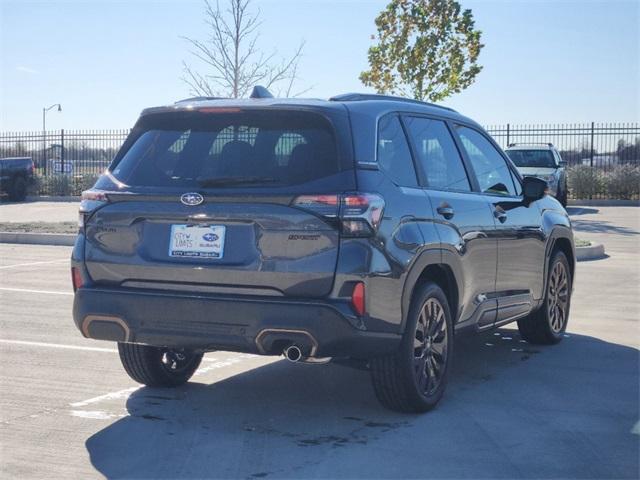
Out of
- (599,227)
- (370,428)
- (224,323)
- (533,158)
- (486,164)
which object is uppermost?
(533,158)

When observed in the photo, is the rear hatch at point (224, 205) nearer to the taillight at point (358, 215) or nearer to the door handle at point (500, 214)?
the taillight at point (358, 215)

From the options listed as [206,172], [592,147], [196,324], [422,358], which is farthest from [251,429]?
[592,147]

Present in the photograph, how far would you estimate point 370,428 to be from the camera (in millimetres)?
5766

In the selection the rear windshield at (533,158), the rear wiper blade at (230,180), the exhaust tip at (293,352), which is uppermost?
the rear windshield at (533,158)

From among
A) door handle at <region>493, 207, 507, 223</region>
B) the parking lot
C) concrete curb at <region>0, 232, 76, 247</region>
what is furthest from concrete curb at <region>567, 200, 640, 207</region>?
door handle at <region>493, 207, 507, 223</region>

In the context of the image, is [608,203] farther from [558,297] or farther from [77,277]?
[77,277]

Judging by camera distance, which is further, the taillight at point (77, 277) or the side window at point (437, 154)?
the side window at point (437, 154)

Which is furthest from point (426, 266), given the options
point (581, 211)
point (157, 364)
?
point (581, 211)

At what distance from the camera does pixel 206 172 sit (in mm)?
5785

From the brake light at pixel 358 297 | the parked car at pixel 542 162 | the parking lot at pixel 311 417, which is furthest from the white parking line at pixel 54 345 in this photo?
the parked car at pixel 542 162

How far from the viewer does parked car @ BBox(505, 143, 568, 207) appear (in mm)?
25812

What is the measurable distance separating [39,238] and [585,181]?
18410 millimetres

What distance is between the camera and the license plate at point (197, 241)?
556cm

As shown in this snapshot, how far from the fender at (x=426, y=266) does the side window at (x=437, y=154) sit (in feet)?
1.55
